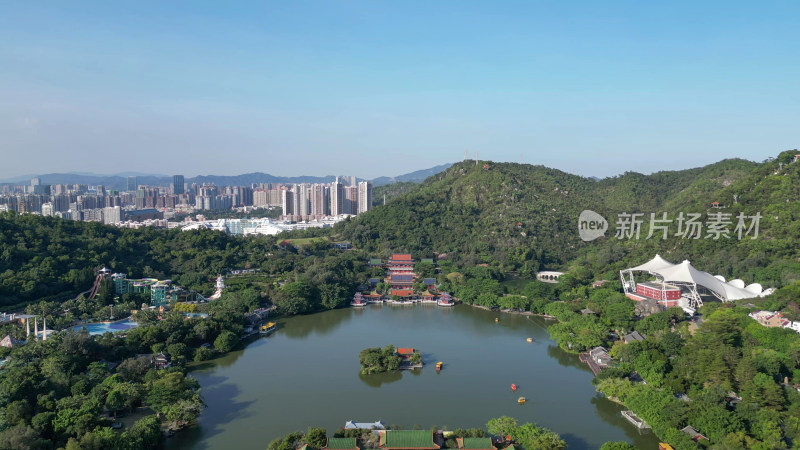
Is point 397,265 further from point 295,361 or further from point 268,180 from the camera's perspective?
point 268,180

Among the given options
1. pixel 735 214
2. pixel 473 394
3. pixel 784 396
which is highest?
pixel 735 214

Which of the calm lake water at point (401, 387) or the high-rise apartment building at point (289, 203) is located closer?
the calm lake water at point (401, 387)

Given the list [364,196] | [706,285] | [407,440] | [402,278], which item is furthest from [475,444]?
[364,196]

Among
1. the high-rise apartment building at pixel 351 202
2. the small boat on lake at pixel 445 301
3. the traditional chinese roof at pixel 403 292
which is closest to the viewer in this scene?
the small boat on lake at pixel 445 301

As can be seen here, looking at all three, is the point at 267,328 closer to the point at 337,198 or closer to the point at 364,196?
the point at 364,196

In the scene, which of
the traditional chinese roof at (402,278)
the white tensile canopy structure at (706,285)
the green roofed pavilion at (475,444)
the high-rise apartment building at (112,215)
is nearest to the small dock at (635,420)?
the green roofed pavilion at (475,444)

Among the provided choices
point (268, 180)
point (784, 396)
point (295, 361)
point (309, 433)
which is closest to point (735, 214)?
point (784, 396)

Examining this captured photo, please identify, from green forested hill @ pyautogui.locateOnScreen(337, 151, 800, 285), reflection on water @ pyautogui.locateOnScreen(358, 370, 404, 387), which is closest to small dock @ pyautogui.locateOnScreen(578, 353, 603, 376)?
reflection on water @ pyautogui.locateOnScreen(358, 370, 404, 387)

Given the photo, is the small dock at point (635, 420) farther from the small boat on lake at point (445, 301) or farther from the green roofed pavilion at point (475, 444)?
the small boat on lake at point (445, 301)
